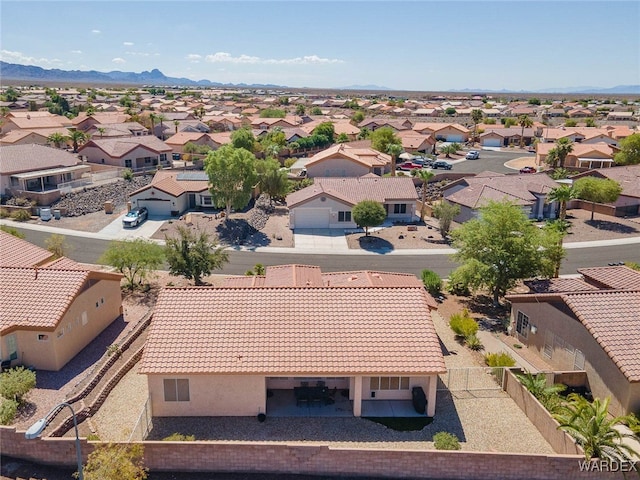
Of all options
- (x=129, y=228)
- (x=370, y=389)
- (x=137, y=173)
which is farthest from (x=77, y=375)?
(x=137, y=173)

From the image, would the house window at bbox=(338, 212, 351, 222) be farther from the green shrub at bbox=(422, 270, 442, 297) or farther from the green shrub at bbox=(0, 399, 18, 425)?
the green shrub at bbox=(0, 399, 18, 425)

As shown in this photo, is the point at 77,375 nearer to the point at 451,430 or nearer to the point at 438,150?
the point at 451,430

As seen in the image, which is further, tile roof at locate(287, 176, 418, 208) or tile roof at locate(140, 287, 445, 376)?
tile roof at locate(287, 176, 418, 208)

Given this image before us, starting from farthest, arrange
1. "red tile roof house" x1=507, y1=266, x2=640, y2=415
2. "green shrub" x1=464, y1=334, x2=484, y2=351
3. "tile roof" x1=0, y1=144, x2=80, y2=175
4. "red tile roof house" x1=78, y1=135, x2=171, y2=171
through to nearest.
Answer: "red tile roof house" x1=78, y1=135, x2=171, y2=171
"tile roof" x1=0, y1=144, x2=80, y2=175
"green shrub" x1=464, y1=334, x2=484, y2=351
"red tile roof house" x1=507, y1=266, x2=640, y2=415

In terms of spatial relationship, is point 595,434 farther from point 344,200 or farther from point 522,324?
point 344,200

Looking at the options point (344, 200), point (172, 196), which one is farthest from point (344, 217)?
point (172, 196)

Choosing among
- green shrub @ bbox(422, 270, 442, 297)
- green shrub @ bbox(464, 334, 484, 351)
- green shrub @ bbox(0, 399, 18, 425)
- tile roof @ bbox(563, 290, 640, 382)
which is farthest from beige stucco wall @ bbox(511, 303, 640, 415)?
green shrub @ bbox(0, 399, 18, 425)

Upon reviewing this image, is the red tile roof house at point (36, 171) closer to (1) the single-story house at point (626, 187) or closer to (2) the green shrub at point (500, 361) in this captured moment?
(2) the green shrub at point (500, 361)
